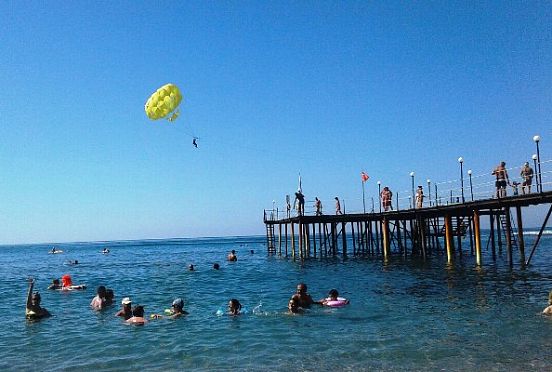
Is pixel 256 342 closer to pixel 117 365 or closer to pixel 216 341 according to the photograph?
pixel 216 341

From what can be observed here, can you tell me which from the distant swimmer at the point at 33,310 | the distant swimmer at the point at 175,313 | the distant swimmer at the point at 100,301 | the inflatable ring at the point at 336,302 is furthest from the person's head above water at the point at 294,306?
the distant swimmer at the point at 33,310

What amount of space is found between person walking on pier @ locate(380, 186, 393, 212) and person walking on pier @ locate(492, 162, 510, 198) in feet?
40.9

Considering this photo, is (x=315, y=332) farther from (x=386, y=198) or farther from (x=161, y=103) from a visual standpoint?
(x=386, y=198)

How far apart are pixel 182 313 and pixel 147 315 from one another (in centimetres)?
136

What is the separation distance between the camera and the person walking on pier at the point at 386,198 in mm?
36500

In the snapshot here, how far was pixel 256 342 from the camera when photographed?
12633 millimetres

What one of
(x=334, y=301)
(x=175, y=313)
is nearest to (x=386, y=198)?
(x=334, y=301)

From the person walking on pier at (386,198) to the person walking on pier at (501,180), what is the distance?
40.9 feet

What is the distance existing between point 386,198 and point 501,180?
512 inches

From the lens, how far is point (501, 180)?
2414cm

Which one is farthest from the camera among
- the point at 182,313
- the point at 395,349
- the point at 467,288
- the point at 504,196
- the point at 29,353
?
the point at 504,196

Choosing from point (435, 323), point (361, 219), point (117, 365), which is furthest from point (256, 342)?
point (361, 219)

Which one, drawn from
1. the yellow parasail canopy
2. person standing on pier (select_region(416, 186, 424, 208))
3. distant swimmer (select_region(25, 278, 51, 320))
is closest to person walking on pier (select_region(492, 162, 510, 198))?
person standing on pier (select_region(416, 186, 424, 208))

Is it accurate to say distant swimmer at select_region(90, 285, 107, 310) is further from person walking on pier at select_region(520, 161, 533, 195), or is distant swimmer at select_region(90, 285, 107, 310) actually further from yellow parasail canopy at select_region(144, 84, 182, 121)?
person walking on pier at select_region(520, 161, 533, 195)
